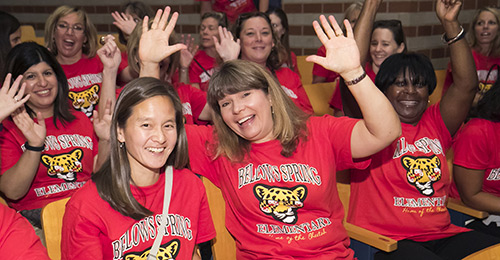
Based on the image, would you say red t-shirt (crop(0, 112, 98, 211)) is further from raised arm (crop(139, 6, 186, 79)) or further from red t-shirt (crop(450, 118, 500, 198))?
red t-shirt (crop(450, 118, 500, 198))

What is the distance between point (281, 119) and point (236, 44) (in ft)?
3.24

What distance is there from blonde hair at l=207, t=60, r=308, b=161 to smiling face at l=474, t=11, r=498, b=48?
275cm

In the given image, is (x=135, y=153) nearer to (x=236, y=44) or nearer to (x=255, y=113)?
(x=255, y=113)

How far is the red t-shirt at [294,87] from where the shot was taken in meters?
3.51

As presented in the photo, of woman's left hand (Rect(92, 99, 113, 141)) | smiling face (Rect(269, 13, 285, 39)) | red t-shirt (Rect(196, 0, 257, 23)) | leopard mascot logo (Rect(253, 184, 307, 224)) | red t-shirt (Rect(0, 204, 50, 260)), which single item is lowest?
leopard mascot logo (Rect(253, 184, 307, 224))

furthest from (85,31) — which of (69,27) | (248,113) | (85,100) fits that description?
(248,113)

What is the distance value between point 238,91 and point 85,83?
180 centimetres

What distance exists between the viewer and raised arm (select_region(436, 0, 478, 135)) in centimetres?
249

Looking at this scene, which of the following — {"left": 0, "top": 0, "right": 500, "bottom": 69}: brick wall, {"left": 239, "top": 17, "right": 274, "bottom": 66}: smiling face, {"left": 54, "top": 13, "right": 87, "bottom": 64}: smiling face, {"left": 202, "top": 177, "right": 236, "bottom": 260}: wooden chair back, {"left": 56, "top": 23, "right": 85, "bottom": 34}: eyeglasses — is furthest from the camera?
{"left": 0, "top": 0, "right": 500, "bottom": 69}: brick wall

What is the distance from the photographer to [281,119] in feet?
7.18

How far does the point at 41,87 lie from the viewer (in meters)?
2.73

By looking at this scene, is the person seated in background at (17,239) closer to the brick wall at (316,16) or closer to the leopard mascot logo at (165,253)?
the leopard mascot logo at (165,253)

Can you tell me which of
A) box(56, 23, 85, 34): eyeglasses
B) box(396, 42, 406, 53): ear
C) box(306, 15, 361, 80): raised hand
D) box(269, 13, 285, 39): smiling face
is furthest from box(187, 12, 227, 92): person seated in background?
box(306, 15, 361, 80): raised hand

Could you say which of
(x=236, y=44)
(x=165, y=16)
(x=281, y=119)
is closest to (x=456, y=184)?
(x=281, y=119)
